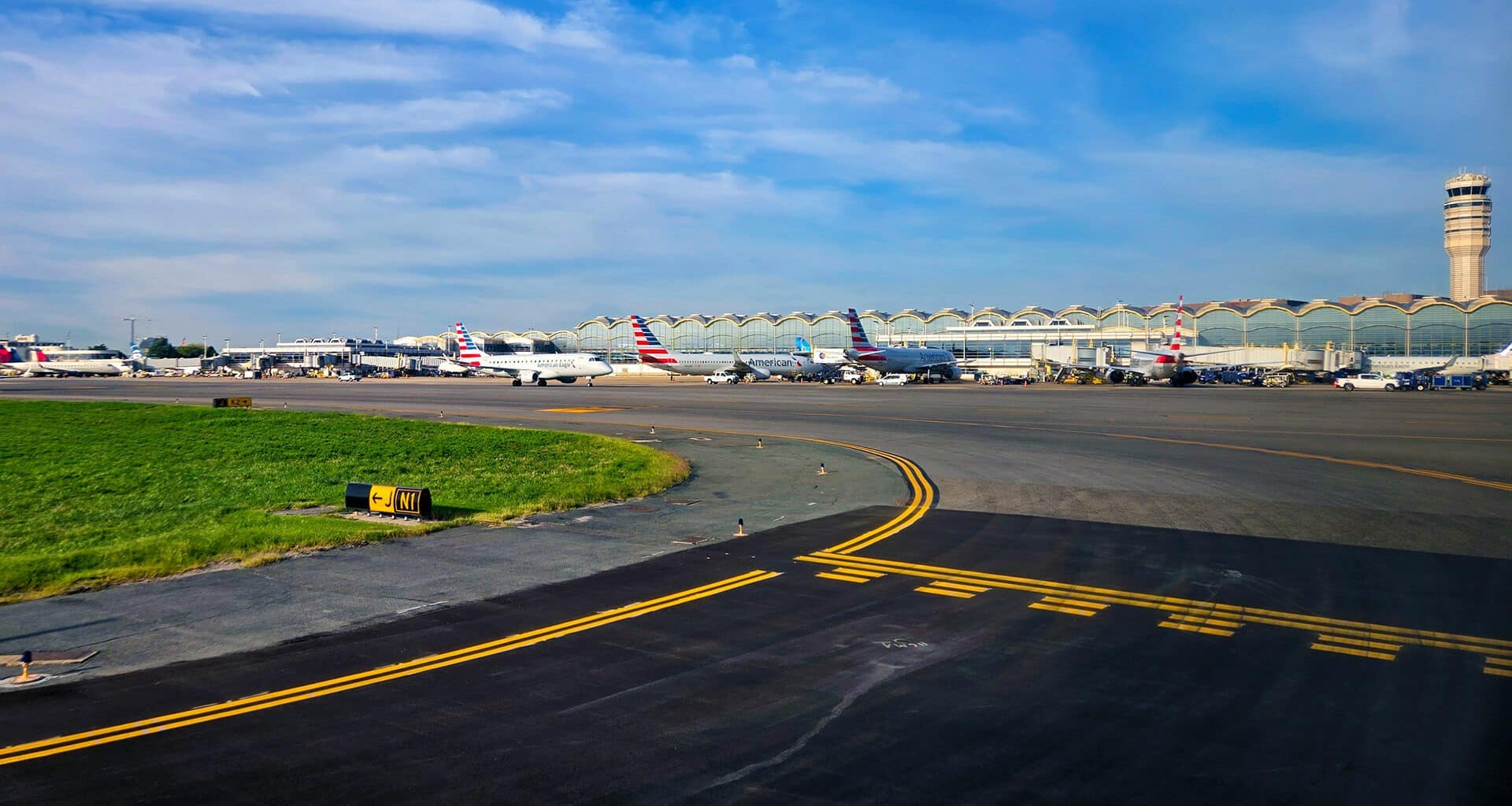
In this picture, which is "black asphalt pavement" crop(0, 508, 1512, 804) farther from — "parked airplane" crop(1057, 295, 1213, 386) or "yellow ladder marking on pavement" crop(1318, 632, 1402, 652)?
"parked airplane" crop(1057, 295, 1213, 386)

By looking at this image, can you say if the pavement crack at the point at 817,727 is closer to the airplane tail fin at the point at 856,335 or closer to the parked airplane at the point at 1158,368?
the parked airplane at the point at 1158,368

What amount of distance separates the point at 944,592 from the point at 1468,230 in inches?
9295

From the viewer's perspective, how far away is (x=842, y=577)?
13.5 m

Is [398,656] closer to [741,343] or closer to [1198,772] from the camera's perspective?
[1198,772]

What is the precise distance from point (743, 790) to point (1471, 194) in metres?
245

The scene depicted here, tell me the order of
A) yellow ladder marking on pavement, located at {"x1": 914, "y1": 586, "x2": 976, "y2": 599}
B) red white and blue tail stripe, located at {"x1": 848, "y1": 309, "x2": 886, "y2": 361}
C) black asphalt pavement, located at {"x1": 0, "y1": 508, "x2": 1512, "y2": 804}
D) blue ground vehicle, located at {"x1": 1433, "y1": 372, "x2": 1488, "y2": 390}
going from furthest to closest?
red white and blue tail stripe, located at {"x1": 848, "y1": 309, "x2": 886, "y2": 361} → blue ground vehicle, located at {"x1": 1433, "y1": 372, "x2": 1488, "y2": 390} → yellow ladder marking on pavement, located at {"x1": 914, "y1": 586, "x2": 976, "y2": 599} → black asphalt pavement, located at {"x1": 0, "y1": 508, "x2": 1512, "y2": 804}

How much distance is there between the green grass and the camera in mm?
Result: 15297

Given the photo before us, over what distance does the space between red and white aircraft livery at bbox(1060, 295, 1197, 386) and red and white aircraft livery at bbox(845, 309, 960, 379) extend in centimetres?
1992

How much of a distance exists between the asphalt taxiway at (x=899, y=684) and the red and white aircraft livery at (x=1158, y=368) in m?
70.7

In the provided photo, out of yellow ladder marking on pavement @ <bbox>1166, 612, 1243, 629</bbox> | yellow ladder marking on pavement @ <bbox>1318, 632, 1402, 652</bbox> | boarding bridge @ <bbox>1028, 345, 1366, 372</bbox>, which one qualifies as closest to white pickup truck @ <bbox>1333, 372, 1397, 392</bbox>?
boarding bridge @ <bbox>1028, 345, 1366, 372</bbox>

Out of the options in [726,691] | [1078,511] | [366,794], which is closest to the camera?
[366,794]

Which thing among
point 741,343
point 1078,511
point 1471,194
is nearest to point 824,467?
point 1078,511

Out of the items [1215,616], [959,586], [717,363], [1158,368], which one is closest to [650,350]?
[717,363]

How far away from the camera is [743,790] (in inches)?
263
